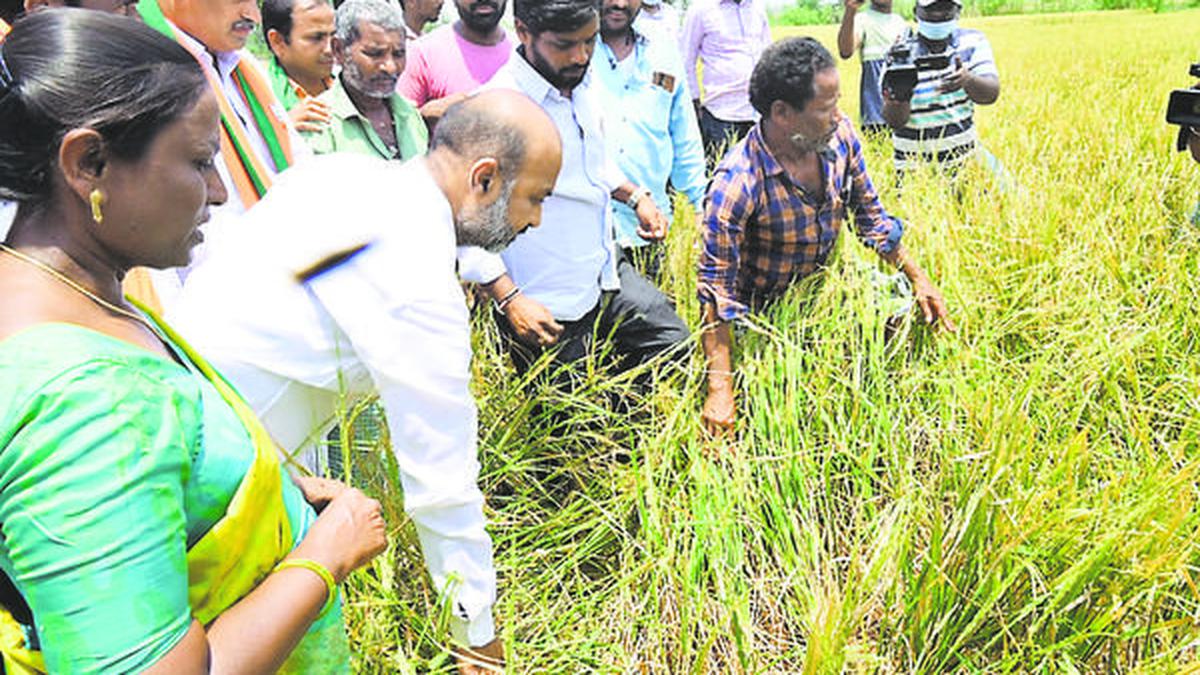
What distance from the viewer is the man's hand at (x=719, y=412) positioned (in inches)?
85.7

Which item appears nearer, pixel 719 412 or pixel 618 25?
pixel 719 412

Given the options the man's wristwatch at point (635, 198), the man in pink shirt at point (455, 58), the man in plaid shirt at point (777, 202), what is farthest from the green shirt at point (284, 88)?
the man in plaid shirt at point (777, 202)

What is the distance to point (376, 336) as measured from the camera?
1.23 metres

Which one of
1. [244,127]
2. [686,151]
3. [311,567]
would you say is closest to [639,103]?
[686,151]

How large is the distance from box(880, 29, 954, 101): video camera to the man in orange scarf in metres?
2.41

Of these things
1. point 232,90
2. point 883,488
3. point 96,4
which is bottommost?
point 883,488

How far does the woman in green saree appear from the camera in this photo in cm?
68

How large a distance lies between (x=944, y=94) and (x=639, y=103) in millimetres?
1383

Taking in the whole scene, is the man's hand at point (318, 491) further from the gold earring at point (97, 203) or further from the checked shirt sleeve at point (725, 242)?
the checked shirt sleeve at point (725, 242)

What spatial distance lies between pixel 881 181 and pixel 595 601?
2.94 metres

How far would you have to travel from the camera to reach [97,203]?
0.82 m

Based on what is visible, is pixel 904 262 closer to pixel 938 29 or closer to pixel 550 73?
pixel 550 73

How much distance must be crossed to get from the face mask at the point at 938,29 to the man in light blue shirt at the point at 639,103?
106cm

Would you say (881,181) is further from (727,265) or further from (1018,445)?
(1018,445)
